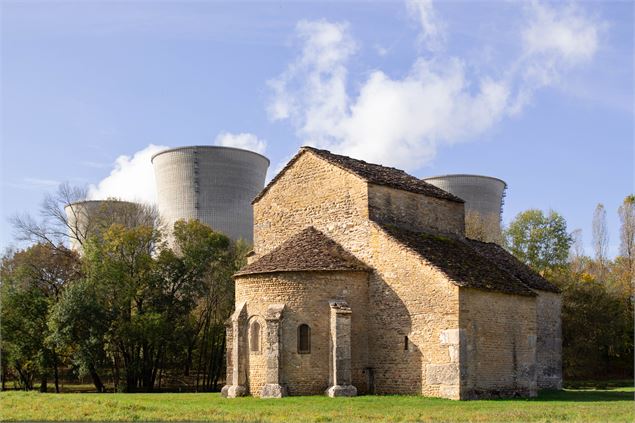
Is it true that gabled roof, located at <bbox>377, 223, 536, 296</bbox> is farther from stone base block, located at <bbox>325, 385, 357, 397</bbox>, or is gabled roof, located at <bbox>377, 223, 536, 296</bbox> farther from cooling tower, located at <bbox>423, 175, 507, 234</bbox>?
cooling tower, located at <bbox>423, 175, 507, 234</bbox>

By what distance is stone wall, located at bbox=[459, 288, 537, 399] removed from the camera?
2844cm

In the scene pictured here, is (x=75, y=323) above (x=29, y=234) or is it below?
below

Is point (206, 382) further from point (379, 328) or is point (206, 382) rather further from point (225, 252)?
point (379, 328)

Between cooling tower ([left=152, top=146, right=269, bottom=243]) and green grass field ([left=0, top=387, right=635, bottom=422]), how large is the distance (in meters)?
28.7

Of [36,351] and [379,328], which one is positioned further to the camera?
[36,351]

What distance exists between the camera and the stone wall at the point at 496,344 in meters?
28.4

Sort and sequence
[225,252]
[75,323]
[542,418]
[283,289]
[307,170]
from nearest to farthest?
[542,418] → [283,289] → [307,170] → [75,323] → [225,252]

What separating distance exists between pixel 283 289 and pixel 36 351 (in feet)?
71.8

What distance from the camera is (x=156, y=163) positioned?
193ft

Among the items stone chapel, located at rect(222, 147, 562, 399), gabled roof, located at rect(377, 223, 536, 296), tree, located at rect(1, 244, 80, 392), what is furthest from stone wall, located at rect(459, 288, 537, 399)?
tree, located at rect(1, 244, 80, 392)

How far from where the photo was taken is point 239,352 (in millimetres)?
31281

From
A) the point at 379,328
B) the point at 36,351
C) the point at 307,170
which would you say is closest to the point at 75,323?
the point at 36,351

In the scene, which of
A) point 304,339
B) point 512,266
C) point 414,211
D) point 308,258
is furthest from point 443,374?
point 512,266

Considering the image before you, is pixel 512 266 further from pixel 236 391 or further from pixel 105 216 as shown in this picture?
pixel 105 216
